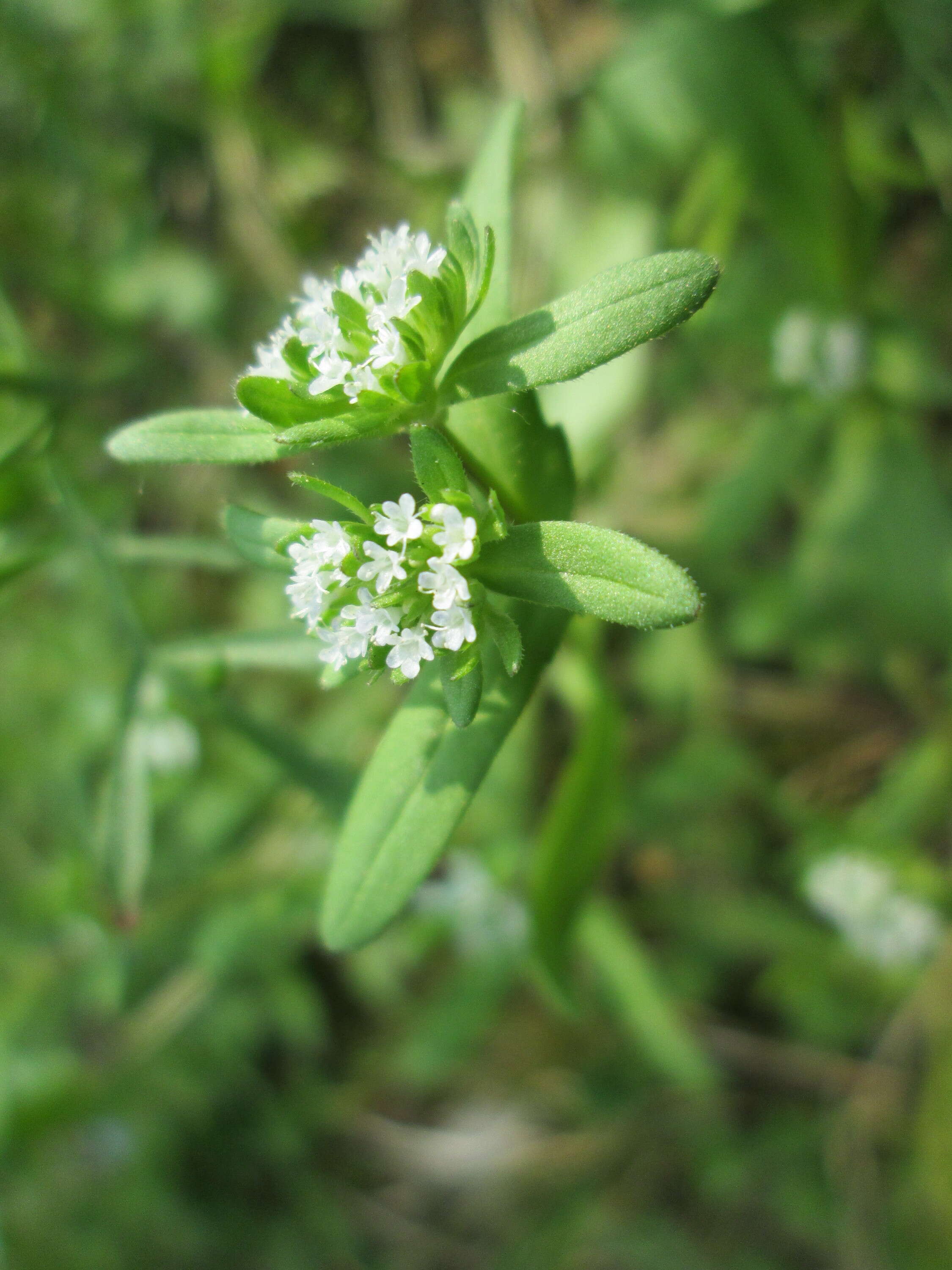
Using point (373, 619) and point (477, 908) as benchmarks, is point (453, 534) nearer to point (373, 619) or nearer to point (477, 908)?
point (373, 619)

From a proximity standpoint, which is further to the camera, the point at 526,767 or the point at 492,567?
the point at 526,767

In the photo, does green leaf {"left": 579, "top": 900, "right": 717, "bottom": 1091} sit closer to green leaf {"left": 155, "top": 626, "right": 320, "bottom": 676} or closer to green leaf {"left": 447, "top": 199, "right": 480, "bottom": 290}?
green leaf {"left": 155, "top": 626, "right": 320, "bottom": 676}

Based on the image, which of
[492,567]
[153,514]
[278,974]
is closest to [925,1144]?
[278,974]

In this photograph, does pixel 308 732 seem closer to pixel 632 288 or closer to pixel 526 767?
pixel 526 767

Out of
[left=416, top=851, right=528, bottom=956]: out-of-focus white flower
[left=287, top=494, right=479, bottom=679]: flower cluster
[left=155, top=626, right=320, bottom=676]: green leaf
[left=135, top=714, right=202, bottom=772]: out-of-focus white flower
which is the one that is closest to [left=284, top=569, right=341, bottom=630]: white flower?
[left=287, top=494, right=479, bottom=679]: flower cluster

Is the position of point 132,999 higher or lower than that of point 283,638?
lower

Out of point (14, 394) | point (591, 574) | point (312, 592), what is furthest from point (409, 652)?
point (14, 394)

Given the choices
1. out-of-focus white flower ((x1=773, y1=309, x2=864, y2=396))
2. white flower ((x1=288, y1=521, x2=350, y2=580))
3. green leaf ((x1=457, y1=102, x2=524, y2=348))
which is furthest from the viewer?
out-of-focus white flower ((x1=773, y1=309, x2=864, y2=396))
